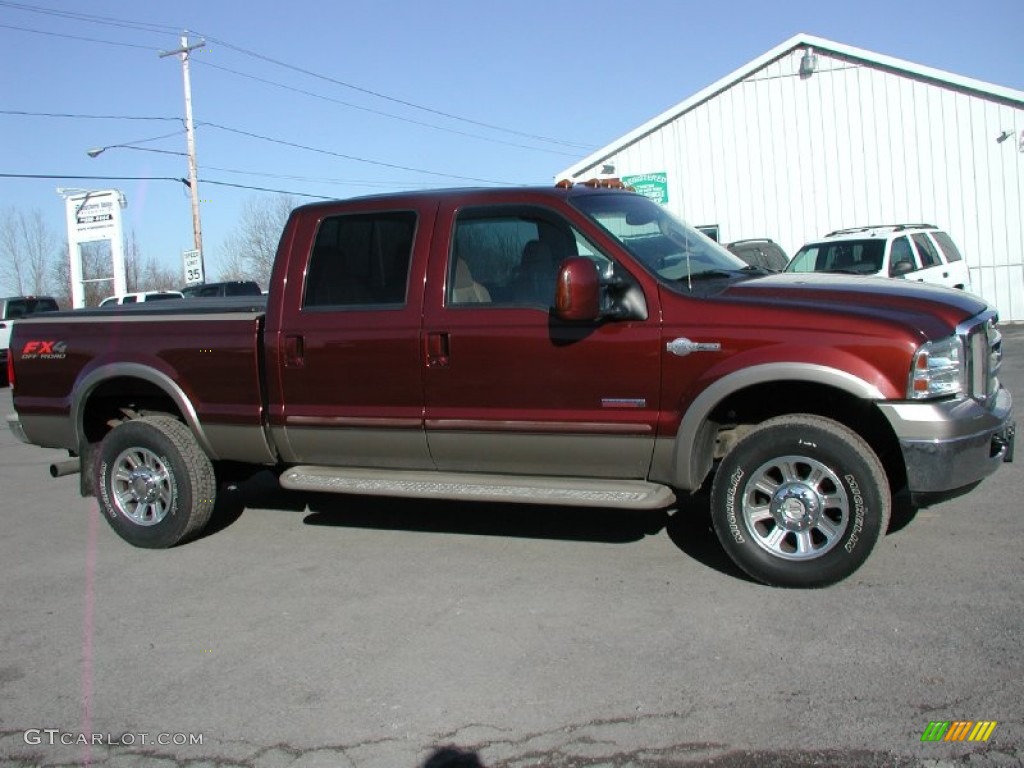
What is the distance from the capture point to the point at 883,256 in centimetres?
1412

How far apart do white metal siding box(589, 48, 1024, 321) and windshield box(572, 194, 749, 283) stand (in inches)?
731

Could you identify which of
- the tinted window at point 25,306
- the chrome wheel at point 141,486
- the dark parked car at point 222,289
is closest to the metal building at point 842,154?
the dark parked car at point 222,289

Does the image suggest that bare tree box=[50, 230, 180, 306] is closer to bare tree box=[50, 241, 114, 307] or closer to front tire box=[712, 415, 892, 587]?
bare tree box=[50, 241, 114, 307]

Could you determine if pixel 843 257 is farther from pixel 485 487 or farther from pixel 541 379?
pixel 485 487

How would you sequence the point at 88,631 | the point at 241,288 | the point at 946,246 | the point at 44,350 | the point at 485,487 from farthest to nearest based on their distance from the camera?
the point at 241,288 → the point at 946,246 → the point at 44,350 → the point at 485,487 → the point at 88,631

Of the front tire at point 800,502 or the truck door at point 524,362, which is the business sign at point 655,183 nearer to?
the truck door at point 524,362

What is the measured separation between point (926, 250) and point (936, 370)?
1190 cm

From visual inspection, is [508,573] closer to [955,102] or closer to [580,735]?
[580,735]

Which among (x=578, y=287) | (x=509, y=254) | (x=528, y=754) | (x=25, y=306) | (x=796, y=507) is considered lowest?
(x=528, y=754)

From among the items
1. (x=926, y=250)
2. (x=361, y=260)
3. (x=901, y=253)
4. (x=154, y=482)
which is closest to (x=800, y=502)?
(x=361, y=260)

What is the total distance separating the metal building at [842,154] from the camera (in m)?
21.5

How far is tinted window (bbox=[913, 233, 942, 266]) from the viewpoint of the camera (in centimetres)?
1473

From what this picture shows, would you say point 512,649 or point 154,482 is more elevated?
point 154,482

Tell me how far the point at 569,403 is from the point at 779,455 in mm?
1083
